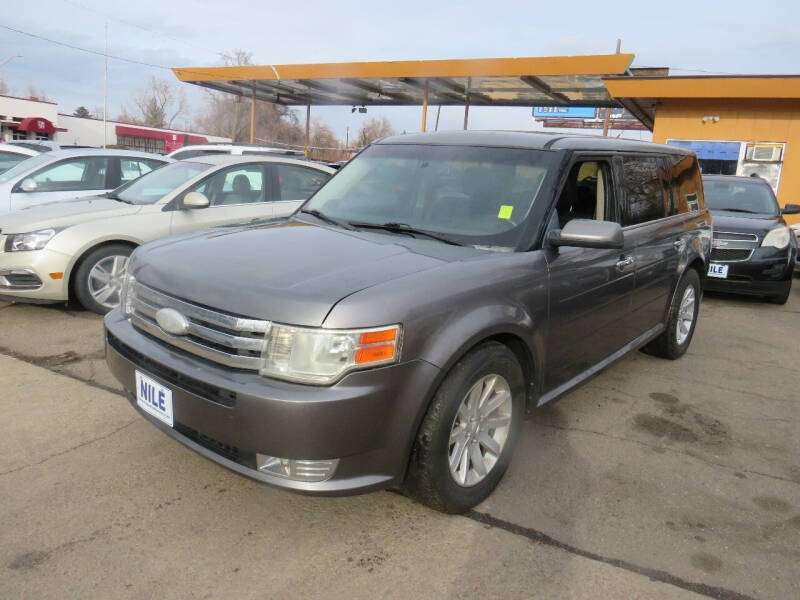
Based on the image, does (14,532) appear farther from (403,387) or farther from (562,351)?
(562,351)

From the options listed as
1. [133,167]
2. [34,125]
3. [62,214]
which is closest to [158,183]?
[62,214]

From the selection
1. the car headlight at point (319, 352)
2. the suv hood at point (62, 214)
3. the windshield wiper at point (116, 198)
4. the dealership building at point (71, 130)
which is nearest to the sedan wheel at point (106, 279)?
the suv hood at point (62, 214)

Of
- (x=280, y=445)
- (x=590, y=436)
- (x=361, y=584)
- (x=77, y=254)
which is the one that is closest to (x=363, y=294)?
(x=280, y=445)

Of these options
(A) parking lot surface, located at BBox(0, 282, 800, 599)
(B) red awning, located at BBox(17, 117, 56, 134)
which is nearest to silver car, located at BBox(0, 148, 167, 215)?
(A) parking lot surface, located at BBox(0, 282, 800, 599)

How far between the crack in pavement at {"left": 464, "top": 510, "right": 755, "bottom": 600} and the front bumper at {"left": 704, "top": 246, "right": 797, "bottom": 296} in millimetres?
6345

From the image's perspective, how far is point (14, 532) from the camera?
8.55 ft

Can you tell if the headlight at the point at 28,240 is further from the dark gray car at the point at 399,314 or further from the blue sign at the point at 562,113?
the blue sign at the point at 562,113

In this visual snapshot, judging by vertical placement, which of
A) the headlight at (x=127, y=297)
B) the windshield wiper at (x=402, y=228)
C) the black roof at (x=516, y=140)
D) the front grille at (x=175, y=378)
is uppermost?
the black roof at (x=516, y=140)

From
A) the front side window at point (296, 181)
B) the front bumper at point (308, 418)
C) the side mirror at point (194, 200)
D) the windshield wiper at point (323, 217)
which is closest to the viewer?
the front bumper at point (308, 418)

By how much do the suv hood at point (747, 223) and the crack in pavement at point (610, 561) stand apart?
656 cm

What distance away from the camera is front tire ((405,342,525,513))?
A: 257 centimetres

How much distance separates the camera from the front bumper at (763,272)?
7754 mm

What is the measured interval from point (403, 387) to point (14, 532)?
69.0 inches

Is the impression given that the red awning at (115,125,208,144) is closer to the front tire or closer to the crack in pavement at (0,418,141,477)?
the crack in pavement at (0,418,141,477)
